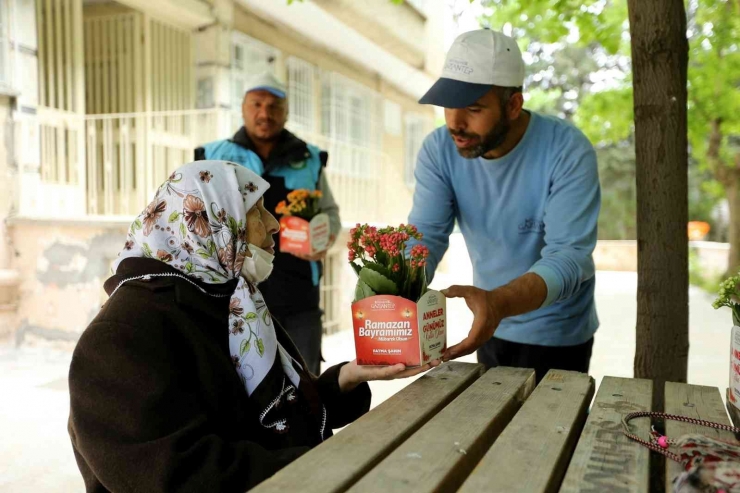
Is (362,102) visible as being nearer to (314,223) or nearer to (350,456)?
(314,223)

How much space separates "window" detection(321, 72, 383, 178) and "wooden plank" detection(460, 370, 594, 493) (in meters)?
8.33

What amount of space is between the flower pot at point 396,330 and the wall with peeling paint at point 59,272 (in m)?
4.64

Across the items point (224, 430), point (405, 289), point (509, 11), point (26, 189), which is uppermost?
point (509, 11)

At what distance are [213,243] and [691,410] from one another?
1224mm

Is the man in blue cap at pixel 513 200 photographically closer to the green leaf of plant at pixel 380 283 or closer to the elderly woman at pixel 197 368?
the green leaf of plant at pixel 380 283

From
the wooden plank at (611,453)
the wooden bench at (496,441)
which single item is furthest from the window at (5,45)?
the wooden plank at (611,453)

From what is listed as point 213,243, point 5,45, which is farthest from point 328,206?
point 5,45

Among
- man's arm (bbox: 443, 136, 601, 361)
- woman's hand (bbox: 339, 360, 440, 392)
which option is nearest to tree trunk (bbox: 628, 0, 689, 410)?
man's arm (bbox: 443, 136, 601, 361)

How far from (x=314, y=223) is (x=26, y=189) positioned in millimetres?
3916

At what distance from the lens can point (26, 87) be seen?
20.1 feet

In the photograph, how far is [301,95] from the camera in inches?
372

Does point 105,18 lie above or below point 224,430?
above

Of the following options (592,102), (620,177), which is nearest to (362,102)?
(592,102)

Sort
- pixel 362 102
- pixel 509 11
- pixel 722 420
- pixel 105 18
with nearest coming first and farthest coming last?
pixel 722 420
pixel 509 11
pixel 105 18
pixel 362 102
